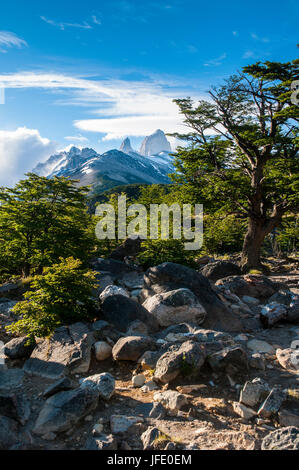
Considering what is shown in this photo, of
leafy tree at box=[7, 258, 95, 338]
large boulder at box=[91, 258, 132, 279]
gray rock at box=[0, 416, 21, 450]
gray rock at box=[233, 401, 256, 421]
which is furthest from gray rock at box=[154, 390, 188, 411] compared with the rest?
large boulder at box=[91, 258, 132, 279]

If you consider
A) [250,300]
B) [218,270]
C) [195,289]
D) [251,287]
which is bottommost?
[250,300]

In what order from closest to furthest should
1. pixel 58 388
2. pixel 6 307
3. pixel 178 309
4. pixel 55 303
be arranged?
pixel 58 388 → pixel 55 303 → pixel 178 309 → pixel 6 307

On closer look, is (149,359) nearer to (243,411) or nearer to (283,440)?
(243,411)

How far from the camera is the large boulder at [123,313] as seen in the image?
891 centimetres

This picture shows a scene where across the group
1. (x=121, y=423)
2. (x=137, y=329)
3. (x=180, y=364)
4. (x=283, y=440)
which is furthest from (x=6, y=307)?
(x=283, y=440)

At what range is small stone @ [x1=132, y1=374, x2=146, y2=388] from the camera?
628cm

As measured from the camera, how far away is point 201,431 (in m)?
4.57

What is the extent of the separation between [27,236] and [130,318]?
9987 mm

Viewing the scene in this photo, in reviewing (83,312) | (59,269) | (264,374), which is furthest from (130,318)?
(264,374)

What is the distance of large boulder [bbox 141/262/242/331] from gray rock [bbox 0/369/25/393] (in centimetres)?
559

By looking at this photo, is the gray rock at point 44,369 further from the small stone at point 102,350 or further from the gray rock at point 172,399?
the gray rock at point 172,399

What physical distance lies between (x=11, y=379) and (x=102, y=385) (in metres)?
2.26

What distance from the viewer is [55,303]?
830 centimetres

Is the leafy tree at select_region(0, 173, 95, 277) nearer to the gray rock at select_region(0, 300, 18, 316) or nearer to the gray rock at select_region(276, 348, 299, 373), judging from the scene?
the gray rock at select_region(0, 300, 18, 316)
